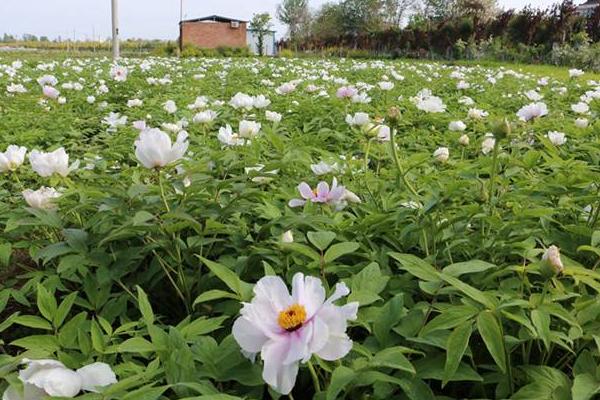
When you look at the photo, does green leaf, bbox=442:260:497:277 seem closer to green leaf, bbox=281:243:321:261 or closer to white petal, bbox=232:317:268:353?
green leaf, bbox=281:243:321:261

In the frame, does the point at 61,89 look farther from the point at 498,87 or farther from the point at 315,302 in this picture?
the point at 315,302

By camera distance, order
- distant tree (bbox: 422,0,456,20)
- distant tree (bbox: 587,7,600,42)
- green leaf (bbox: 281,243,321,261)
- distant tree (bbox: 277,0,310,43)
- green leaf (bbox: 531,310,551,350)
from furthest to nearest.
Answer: distant tree (bbox: 277,0,310,43) < distant tree (bbox: 422,0,456,20) < distant tree (bbox: 587,7,600,42) < green leaf (bbox: 281,243,321,261) < green leaf (bbox: 531,310,551,350)

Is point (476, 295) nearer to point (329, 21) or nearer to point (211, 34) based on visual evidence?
point (211, 34)

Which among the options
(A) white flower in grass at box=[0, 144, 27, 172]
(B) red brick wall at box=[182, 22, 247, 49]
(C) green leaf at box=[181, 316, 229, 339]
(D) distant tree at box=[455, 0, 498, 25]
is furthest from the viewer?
(D) distant tree at box=[455, 0, 498, 25]

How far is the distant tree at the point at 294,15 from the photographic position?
2106 inches

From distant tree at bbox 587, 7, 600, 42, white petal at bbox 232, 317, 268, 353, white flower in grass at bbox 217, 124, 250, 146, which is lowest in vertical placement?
white petal at bbox 232, 317, 268, 353

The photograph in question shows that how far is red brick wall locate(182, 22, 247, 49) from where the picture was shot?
3266 cm

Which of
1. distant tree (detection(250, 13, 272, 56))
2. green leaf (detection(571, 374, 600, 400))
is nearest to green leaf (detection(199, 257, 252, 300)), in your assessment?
green leaf (detection(571, 374, 600, 400))

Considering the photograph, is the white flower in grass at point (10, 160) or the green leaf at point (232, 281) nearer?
the green leaf at point (232, 281)

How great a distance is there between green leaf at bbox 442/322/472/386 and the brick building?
32734 mm

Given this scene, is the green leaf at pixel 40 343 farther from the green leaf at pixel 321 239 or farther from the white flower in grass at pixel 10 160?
the white flower in grass at pixel 10 160

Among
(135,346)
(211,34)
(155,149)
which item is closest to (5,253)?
(155,149)

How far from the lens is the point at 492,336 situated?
0.74m

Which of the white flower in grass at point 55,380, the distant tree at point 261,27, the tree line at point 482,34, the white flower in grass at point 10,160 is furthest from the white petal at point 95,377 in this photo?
the distant tree at point 261,27
